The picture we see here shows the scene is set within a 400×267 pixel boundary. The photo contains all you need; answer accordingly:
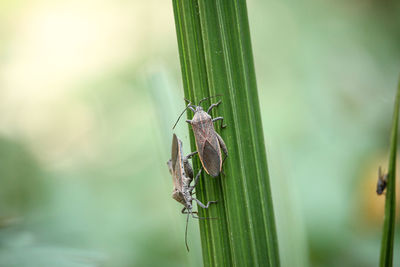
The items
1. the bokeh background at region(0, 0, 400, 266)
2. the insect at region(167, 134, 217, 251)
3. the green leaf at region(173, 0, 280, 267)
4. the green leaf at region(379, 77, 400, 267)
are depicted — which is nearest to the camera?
the green leaf at region(379, 77, 400, 267)

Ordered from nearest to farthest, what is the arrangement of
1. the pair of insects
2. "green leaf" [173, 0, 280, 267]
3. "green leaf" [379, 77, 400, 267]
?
"green leaf" [379, 77, 400, 267]
"green leaf" [173, 0, 280, 267]
the pair of insects

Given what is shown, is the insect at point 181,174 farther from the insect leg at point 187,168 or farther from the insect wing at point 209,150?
the insect wing at point 209,150

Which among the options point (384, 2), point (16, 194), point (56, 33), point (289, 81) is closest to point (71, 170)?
point (16, 194)

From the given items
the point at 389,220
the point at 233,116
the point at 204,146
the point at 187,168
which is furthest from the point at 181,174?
the point at 389,220

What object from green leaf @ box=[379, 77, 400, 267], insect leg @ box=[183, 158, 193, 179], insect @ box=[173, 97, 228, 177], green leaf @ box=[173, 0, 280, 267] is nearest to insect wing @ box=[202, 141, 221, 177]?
insect @ box=[173, 97, 228, 177]

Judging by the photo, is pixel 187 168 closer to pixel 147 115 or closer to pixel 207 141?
pixel 207 141

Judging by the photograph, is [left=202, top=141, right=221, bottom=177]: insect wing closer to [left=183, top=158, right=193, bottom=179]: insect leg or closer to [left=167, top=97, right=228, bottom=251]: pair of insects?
[left=167, top=97, right=228, bottom=251]: pair of insects

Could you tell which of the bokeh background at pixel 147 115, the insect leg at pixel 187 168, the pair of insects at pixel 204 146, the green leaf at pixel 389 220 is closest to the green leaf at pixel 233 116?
the pair of insects at pixel 204 146

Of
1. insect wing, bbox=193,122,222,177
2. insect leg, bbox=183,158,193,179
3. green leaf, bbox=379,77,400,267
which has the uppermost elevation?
insect wing, bbox=193,122,222,177
